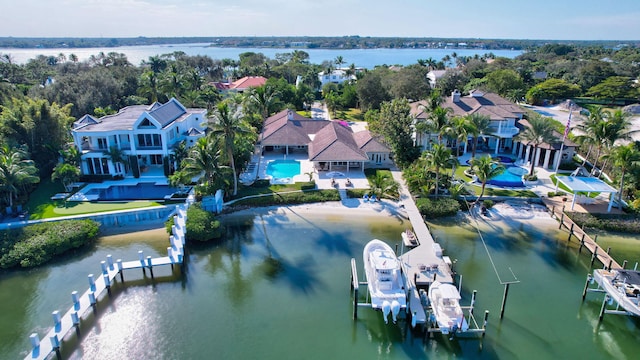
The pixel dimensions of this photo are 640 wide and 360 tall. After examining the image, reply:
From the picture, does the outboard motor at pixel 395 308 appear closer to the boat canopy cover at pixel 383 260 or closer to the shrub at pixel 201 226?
the boat canopy cover at pixel 383 260

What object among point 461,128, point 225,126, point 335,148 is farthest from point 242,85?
point 461,128

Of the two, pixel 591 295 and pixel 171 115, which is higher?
pixel 171 115

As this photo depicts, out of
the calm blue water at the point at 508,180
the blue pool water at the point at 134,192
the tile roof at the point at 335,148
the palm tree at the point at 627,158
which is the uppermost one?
the palm tree at the point at 627,158

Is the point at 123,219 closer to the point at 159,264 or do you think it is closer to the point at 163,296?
the point at 159,264

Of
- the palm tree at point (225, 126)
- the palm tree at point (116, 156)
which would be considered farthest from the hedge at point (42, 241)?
the palm tree at point (225, 126)

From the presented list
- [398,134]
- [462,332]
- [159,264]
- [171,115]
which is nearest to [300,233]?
[159,264]

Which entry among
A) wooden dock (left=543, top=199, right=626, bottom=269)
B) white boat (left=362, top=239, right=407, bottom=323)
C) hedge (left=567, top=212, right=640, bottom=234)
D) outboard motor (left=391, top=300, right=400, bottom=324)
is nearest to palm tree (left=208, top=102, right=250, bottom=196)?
white boat (left=362, top=239, right=407, bottom=323)

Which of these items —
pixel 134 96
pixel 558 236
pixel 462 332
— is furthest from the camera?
pixel 134 96
